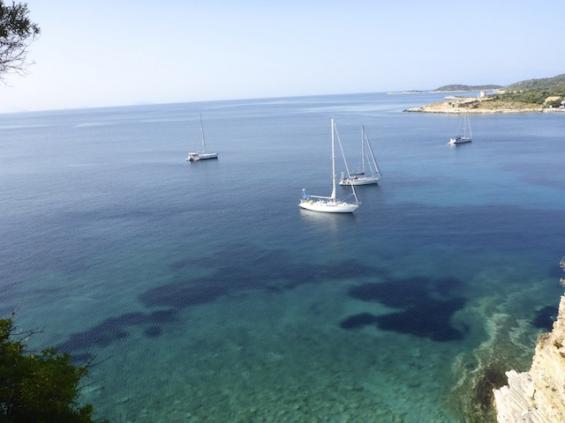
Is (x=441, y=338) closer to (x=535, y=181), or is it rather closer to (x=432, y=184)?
(x=432, y=184)

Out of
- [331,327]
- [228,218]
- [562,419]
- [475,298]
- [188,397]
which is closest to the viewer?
[562,419]

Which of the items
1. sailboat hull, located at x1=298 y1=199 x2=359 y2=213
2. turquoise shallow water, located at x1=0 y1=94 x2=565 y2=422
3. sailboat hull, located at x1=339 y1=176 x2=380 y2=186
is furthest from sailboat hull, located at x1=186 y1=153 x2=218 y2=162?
sailboat hull, located at x1=298 y1=199 x2=359 y2=213

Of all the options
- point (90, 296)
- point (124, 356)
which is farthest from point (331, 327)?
point (90, 296)

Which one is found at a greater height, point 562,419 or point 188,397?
point 562,419

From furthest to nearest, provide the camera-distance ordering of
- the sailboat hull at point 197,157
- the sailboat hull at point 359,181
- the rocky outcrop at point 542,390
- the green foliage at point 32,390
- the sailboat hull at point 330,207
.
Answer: the sailboat hull at point 197,157 → the sailboat hull at point 359,181 → the sailboat hull at point 330,207 → the rocky outcrop at point 542,390 → the green foliage at point 32,390

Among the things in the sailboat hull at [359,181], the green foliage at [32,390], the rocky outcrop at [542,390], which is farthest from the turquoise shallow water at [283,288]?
the green foliage at [32,390]

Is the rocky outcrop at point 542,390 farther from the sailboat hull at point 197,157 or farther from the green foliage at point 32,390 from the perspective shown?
the sailboat hull at point 197,157

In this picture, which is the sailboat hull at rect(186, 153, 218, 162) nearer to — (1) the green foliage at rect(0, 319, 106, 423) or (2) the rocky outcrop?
(2) the rocky outcrop
